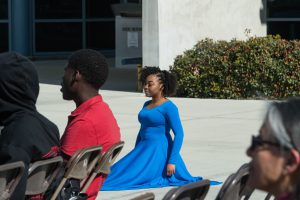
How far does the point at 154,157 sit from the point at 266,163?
20.3ft

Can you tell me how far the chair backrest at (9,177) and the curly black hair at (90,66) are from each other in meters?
1.11

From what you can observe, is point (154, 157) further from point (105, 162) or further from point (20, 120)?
point (20, 120)

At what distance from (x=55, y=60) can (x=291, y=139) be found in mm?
25490

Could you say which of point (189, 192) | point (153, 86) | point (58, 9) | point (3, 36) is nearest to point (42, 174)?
point (189, 192)

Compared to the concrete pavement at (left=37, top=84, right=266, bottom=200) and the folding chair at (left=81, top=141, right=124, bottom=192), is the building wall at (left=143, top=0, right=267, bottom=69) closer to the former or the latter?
the concrete pavement at (left=37, top=84, right=266, bottom=200)

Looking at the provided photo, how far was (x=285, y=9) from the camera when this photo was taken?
2333cm

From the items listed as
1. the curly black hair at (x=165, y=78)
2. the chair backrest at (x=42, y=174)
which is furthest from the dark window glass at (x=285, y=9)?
the chair backrest at (x=42, y=174)

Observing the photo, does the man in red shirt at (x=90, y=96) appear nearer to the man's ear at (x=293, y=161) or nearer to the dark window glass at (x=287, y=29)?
the man's ear at (x=293, y=161)

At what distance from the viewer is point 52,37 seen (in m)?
28.7

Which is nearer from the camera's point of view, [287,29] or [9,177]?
[9,177]

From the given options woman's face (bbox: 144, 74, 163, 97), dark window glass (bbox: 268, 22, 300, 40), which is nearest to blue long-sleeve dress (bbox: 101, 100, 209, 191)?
woman's face (bbox: 144, 74, 163, 97)

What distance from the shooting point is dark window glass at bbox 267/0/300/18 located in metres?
23.1

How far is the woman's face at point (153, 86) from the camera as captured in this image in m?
8.58

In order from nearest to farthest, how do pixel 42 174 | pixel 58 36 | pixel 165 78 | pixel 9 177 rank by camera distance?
pixel 9 177 → pixel 42 174 → pixel 165 78 → pixel 58 36
